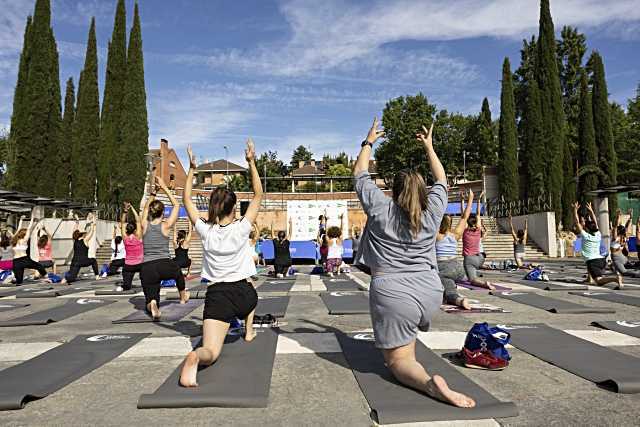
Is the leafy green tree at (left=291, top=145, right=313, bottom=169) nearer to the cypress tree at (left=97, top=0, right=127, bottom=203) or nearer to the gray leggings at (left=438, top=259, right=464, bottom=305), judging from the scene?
the cypress tree at (left=97, top=0, right=127, bottom=203)

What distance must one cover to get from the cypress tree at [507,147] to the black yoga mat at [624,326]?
30.5 m

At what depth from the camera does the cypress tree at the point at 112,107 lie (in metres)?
32.4

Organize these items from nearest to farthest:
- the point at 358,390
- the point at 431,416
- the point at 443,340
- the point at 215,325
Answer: the point at 431,416
the point at 358,390
the point at 215,325
the point at 443,340

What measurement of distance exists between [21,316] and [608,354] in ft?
27.0

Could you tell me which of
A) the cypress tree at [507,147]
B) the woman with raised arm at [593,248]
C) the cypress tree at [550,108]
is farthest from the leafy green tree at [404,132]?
the woman with raised arm at [593,248]

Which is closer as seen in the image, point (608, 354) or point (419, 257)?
point (419, 257)

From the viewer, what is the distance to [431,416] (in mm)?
2846

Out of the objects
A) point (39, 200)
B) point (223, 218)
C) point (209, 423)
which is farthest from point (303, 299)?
point (39, 200)

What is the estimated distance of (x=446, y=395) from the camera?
9.82 feet

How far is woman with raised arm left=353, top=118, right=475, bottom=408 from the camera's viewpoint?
337cm

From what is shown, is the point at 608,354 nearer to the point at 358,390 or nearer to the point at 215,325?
the point at 358,390

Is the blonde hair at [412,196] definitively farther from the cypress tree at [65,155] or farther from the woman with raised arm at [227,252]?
the cypress tree at [65,155]

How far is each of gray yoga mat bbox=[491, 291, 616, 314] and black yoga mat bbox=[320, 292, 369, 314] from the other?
2.87 metres

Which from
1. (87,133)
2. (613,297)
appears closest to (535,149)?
(613,297)
